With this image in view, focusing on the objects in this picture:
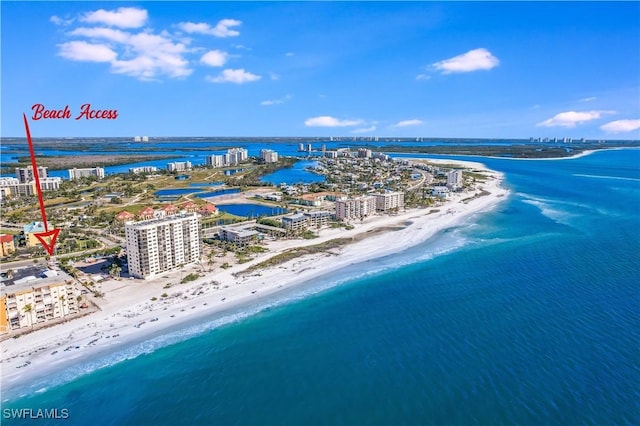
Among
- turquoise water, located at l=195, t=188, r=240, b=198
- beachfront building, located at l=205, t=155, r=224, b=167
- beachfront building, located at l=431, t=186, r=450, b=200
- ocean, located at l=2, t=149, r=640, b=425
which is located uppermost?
beachfront building, located at l=205, t=155, r=224, b=167

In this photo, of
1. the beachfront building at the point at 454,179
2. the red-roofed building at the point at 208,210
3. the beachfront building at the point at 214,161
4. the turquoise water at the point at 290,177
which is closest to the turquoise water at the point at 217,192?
the turquoise water at the point at 290,177

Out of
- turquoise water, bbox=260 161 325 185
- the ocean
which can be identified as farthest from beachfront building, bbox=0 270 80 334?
turquoise water, bbox=260 161 325 185

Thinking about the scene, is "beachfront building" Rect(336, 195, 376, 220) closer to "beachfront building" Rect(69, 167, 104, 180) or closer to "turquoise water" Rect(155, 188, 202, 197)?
"turquoise water" Rect(155, 188, 202, 197)

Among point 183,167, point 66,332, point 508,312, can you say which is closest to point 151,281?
point 66,332

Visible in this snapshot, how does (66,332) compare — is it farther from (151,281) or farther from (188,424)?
(188,424)

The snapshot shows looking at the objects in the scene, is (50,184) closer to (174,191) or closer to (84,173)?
(84,173)

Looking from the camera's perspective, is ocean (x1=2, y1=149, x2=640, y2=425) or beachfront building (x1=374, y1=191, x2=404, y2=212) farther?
beachfront building (x1=374, y1=191, x2=404, y2=212)

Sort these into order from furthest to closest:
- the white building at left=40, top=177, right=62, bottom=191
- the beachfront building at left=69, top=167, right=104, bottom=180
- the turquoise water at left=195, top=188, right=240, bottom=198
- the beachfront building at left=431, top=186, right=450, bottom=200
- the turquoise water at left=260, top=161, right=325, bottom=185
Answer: the turquoise water at left=260, top=161, right=325, bottom=185 → the beachfront building at left=69, top=167, right=104, bottom=180 → the white building at left=40, top=177, right=62, bottom=191 → the turquoise water at left=195, top=188, right=240, bottom=198 → the beachfront building at left=431, top=186, right=450, bottom=200

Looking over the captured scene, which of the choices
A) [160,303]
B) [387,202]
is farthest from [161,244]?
[387,202]
